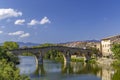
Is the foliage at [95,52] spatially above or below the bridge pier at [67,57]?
above

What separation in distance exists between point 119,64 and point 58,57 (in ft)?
123

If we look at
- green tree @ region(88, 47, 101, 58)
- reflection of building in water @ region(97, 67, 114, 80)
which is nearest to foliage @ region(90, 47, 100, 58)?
green tree @ region(88, 47, 101, 58)

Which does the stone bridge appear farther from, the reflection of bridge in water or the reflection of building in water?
the reflection of building in water

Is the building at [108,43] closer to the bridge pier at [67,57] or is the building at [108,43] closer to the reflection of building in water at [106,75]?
the bridge pier at [67,57]

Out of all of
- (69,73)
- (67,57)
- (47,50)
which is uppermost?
(47,50)

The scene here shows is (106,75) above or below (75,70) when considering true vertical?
below

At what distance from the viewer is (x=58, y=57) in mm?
94312

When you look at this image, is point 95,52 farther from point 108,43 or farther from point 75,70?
Answer: point 75,70

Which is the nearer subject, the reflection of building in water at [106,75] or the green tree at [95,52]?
the reflection of building in water at [106,75]

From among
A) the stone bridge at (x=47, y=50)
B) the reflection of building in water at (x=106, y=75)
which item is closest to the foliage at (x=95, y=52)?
the stone bridge at (x=47, y=50)

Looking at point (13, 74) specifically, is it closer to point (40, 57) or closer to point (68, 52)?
point (40, 57)

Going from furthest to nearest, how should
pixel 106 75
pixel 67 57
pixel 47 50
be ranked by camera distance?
1. pixel 67 57
2. pixel 47 50
3. pixel 106 75

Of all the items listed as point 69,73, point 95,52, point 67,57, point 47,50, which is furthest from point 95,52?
point 69,73

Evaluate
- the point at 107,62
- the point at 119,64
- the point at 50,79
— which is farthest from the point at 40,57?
the point at 50,79
